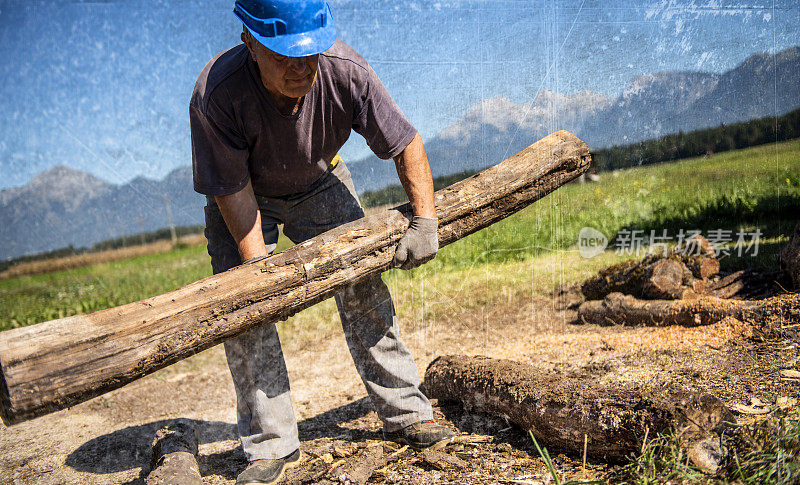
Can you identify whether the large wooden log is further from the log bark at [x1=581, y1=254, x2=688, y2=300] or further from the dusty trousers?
the log bark at [x1=581, y1=254, x2=688, y2=300]

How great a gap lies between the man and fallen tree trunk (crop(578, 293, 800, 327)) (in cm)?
198

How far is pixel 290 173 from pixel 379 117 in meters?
0.51

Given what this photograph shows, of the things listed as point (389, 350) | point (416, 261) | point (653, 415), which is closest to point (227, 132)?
point (416, 261)

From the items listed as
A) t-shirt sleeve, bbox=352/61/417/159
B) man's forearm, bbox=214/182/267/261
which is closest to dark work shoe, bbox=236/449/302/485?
man's forearm, bbox=214/182/267/261

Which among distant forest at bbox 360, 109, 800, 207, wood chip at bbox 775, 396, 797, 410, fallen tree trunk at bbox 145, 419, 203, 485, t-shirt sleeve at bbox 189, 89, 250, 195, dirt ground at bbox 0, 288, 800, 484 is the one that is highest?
t-shirt sleeve at bbox 189, 89, 250, 195

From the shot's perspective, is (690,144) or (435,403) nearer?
(435,403)

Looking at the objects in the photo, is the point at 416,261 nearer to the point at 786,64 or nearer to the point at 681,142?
the point at 681,142

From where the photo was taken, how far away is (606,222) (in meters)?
5.16

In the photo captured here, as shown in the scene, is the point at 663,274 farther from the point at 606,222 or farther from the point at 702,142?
the point at 702,142

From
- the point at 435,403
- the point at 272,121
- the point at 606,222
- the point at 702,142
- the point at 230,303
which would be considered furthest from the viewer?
the point at 606,222

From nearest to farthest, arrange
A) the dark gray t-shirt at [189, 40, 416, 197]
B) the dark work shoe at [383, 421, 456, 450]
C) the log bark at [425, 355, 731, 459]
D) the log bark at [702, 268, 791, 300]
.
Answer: the log bark at [425, 355, 731, 459] < the dark gray t-shirt at [189, 40, 416, 197] < the dark work shoe at [383, 421, 456, 450] < the log bark at [702, 268, 791, 300]

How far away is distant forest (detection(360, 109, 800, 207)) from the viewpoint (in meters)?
4.56

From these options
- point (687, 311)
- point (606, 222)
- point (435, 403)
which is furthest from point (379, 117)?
point (606, 222)

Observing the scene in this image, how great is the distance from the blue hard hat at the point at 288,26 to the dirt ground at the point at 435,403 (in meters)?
1.81
